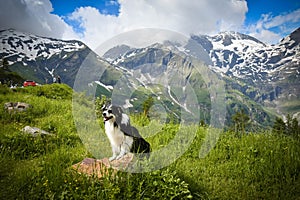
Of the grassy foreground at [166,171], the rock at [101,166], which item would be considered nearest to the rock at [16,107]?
the grassy foreground at [166,171]

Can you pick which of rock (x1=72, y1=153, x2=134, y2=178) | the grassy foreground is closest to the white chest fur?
rock (x1=72, y1=153, x2=134, y2=178)

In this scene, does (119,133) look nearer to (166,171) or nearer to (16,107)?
(166,171)

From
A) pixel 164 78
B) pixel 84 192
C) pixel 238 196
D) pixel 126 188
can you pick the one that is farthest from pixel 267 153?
pixel 84 192

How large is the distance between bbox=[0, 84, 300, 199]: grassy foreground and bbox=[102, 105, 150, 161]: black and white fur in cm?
102

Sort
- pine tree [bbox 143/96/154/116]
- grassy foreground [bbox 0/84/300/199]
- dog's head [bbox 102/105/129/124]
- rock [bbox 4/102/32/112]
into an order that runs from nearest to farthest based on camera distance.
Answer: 1. grassy foreground [bbox 0/84/300/199]
2. dog's head [bbox 102/105/129/124]
3. pine tree [bbox 143/96/154/116]
4. rock [bbox 4/102/32/112]

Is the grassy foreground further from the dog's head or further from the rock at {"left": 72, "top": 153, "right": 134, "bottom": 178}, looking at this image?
the dog's head

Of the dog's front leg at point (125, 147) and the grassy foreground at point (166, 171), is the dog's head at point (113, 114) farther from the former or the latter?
the grassy foreground at point (166, 171)

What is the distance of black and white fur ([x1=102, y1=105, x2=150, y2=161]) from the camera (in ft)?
18.0

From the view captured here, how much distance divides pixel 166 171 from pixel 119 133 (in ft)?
5.03

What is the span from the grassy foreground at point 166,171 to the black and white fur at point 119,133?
1022 mm

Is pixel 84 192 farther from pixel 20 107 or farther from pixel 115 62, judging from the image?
pixel 20 107

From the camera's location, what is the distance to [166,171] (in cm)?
495

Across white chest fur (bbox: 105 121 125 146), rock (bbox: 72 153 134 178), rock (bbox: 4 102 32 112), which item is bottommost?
rock (bbox: 72 153 134 178)

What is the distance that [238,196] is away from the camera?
5.14m
